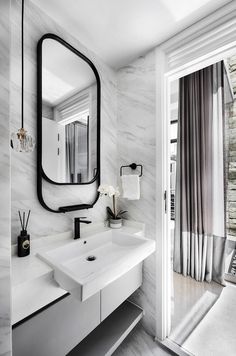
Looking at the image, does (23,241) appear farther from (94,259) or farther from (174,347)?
(174,347)

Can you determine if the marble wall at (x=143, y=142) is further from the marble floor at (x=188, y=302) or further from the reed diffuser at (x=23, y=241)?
the reed diffuser at (x=23, y=241)

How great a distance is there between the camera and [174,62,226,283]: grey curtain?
217 centimetres

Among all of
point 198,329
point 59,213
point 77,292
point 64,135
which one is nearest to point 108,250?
point 59,213

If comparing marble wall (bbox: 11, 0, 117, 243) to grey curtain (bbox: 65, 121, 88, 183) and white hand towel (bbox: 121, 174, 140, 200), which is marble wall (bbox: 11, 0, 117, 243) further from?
white hand towel (bbox: 121, 174, 140, 200)

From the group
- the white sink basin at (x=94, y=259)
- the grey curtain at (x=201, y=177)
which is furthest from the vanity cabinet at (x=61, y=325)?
the grey curtain at (x=201, y=177)

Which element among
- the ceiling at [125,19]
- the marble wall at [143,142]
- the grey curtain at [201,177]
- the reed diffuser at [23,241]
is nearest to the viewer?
the reed diffuser at [23,241]

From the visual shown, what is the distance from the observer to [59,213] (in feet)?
4.31

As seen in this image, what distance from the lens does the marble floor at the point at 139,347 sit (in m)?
1.35

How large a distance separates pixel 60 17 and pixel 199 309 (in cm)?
277

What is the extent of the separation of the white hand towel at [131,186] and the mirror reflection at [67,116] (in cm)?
30

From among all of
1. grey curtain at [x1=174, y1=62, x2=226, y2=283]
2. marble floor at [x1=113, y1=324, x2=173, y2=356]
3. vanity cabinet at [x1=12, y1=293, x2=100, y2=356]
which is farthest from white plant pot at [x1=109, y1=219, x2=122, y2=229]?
grey curtain at [x1=174, y1=62, x2=226, y2=283]

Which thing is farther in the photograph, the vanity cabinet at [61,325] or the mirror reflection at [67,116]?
the mirror reflection at [67,116]

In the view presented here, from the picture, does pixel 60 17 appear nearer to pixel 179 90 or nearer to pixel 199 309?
pixel 179 90

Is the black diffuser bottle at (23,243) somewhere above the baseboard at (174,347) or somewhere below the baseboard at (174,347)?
above
